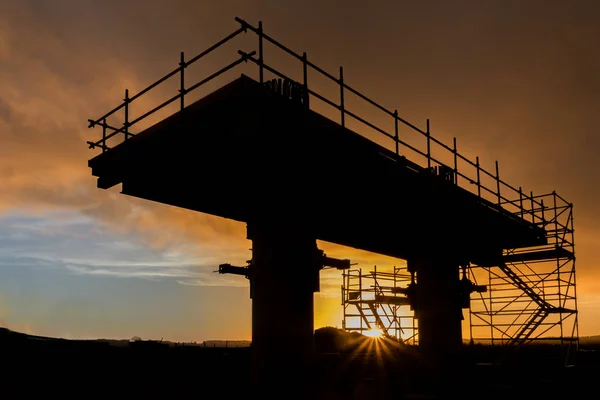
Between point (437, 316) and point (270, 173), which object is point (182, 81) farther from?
point (437, 316)

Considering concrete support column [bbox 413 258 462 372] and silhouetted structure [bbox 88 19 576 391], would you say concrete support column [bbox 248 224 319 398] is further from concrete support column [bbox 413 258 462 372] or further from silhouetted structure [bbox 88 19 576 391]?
concrete support column [bbox 413 258 462 372]

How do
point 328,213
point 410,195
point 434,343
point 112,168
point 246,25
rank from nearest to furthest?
point 246,25, point 112,168, point 328,213, point 410,195, point 434,343

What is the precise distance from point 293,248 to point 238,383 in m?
4.86

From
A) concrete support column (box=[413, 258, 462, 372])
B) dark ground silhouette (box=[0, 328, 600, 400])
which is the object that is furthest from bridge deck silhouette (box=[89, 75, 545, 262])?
concrete support column (box=[413, 258, 462, 372])

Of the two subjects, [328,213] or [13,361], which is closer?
[13,361]

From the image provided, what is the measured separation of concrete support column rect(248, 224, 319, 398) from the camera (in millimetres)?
12188

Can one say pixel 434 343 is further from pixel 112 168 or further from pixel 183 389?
pixel 112 168

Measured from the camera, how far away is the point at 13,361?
11188 mm

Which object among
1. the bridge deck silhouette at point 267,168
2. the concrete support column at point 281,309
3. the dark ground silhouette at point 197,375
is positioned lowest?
the dark ground silhouette at point 197,375

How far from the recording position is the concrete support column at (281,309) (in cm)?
1219

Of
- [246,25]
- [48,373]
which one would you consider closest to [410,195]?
[246,25]

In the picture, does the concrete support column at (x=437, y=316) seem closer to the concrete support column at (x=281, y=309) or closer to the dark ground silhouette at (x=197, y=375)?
the dark ground silhouette at (x=197, y=375)

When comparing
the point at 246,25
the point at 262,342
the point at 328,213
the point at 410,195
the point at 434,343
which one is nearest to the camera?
the point at 246,25

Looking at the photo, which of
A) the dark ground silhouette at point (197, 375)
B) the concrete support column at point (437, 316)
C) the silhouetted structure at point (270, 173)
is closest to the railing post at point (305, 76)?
the silhouetted structure at point (270, 173)
